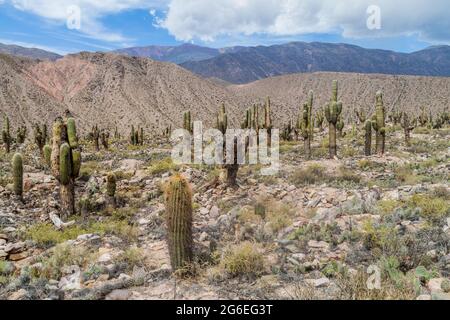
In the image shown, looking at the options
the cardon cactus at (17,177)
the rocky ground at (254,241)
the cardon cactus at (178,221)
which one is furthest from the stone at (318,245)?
the cardon cactus at (17,177)

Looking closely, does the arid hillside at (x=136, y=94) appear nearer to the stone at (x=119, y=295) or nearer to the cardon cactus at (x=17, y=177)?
the cardon cactus at (x=17, y=177)

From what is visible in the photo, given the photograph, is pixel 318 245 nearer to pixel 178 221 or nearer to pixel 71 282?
pixel 178 221

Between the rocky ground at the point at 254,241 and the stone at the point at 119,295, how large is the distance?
0.05 feet

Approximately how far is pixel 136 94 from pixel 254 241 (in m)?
80.1

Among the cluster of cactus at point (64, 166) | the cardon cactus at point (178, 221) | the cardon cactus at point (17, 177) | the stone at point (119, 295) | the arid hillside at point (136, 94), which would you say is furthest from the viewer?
the arid hillside at point (136, 94)

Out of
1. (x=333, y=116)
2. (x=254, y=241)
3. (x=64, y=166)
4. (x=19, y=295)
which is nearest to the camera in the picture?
(x=19, y=295)

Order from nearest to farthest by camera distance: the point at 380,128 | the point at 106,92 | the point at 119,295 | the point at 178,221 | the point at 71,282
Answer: the point at 119,295
the point at 71,282
the point at 178,221
the point at 380,128
the point at 106,92

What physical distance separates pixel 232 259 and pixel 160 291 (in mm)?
1267

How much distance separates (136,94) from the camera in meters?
84.4

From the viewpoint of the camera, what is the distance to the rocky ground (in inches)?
229

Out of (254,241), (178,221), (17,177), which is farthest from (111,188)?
(178,221)

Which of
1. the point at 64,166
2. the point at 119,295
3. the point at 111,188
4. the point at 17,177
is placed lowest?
the point at 119,295

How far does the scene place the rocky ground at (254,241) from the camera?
5.81 m
